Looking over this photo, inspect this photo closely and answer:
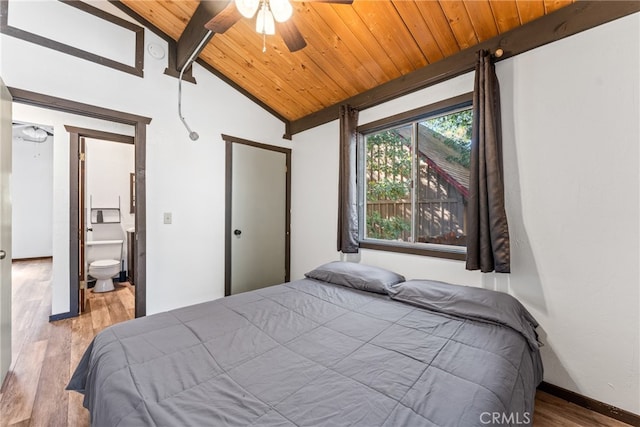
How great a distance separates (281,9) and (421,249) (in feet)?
6.93

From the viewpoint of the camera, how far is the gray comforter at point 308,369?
90 centimetres

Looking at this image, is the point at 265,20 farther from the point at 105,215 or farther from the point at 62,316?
the point at 105,215

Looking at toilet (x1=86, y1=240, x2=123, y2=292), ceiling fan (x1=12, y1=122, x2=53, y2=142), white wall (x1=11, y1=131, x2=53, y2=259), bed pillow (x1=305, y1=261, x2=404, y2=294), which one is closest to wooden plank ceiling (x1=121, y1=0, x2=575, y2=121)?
bed pillow (x1=305, y1=261, x2=404, y2=294)

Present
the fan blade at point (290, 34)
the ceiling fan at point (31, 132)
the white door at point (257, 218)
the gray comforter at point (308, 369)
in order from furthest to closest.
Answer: the ceiling fan at point (31, 132)
the white door at point (257, 218)
the fan blade at point (290, 34)
the gray comforter at point (308, 369)

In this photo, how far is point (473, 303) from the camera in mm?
1698

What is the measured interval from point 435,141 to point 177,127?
262 centimetres

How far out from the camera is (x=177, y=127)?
2.79 metres

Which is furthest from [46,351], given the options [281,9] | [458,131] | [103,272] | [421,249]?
[458,131]

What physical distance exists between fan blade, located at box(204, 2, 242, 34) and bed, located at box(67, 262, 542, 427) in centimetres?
185

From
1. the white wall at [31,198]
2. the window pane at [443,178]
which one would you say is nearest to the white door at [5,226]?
the window pane at [443,178]

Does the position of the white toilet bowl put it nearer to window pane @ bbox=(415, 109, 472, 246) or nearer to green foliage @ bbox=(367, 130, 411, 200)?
green foliage @ bbox=(367, 130, 411, 200)

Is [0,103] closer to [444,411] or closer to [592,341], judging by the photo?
[444,411]

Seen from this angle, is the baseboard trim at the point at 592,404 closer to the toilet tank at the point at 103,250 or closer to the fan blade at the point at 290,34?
the fan blade at the point at 290,34

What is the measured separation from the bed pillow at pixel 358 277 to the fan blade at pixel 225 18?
2.05m
